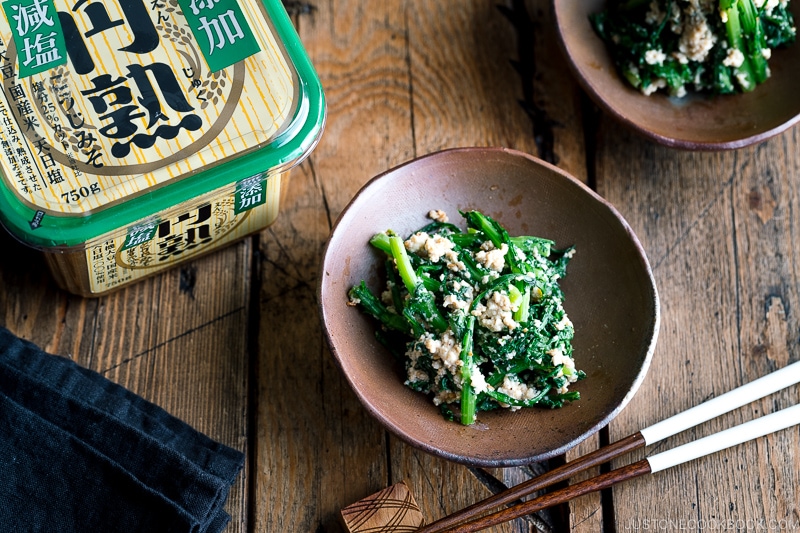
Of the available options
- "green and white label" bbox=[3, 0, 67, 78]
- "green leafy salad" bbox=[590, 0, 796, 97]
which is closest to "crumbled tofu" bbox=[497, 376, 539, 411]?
"green leafy salad" bbox=[590, 0, 796, 97]

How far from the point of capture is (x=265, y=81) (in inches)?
74.7

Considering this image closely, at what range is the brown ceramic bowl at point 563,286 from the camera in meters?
→ 1.92

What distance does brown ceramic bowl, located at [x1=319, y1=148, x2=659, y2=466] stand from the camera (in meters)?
1.92

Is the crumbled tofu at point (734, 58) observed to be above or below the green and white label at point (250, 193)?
below

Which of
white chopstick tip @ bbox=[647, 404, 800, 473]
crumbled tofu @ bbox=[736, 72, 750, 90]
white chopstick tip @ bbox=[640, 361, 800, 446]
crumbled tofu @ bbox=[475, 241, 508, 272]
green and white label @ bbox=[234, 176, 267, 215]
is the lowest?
white chopstick tip @ bbox=[647, 404, 800, 473]

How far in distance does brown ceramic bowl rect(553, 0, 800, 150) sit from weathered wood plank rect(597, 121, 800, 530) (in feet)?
0.50

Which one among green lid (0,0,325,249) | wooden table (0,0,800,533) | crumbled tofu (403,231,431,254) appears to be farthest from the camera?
wooden table (0,0,800,533)

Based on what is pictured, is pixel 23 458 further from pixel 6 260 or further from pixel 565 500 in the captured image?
pixel 565 500

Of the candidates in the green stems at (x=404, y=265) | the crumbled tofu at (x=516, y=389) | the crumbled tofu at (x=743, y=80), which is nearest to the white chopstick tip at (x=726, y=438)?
the crumbled tofu at (x=516, y=389)

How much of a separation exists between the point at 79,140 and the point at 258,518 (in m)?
1.01

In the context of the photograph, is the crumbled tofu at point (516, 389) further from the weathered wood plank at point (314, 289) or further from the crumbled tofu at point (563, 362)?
the weathered wood plank at point (314, 289)

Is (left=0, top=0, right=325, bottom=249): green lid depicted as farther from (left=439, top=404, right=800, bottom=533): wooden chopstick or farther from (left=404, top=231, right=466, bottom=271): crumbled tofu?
(left=439, top=404, right=800, bottom=533): wooden chopstick

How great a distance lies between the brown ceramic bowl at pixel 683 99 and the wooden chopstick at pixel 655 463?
76 centimetres

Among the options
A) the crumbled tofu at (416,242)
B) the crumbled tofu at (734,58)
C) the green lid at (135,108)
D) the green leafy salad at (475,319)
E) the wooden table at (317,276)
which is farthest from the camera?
the crumbled tofu at (734,58)
